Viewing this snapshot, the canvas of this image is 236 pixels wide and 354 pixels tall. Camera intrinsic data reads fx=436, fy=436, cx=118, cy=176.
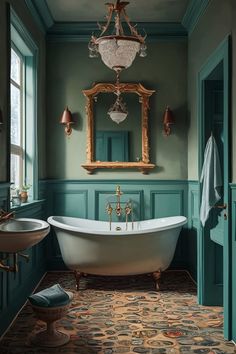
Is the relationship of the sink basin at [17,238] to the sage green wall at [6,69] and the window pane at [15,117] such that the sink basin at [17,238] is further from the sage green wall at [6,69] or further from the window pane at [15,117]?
the window pane at [15,117]

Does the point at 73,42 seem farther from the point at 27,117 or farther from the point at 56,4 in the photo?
the point at 27,117

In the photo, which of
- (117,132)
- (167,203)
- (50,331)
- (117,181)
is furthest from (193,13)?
(50,331)

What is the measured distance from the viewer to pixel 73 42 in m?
5.14

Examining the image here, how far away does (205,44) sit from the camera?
158 inches

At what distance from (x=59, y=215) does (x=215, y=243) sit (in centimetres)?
204

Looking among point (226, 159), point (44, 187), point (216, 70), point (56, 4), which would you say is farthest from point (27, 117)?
point (226, 159)

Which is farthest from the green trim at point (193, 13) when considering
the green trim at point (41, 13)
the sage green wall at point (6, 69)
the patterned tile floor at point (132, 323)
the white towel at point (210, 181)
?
the patterned tile floor at point (132, 323)

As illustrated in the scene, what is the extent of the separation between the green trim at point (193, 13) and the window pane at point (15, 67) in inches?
70.8

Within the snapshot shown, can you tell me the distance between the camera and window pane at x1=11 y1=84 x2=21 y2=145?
420cm

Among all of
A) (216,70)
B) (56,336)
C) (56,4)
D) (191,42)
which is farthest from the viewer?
(191,42)

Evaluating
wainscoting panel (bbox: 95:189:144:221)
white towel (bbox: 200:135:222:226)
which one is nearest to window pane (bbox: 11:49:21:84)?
wainscoting panel (bbox: 95:189:144:221)

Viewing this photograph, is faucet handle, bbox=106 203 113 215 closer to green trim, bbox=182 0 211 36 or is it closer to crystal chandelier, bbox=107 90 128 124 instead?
crystal chandelier, bbox=107 90 128 124

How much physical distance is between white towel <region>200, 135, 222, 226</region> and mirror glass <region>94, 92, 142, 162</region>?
5.05 ft

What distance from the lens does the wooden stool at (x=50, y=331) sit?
288 centimetres
